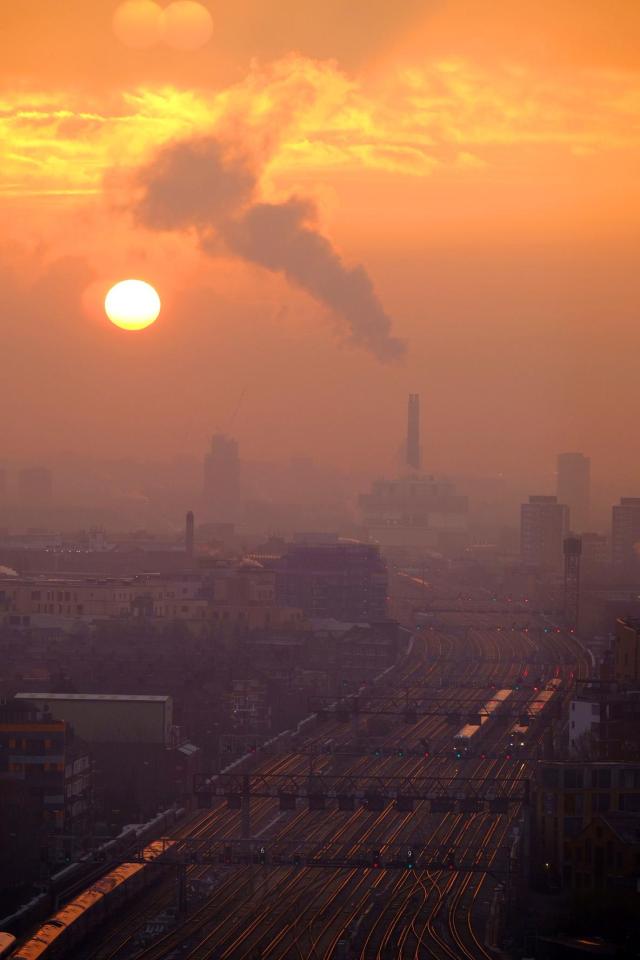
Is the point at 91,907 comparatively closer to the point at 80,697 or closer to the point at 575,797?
the point at 575,797

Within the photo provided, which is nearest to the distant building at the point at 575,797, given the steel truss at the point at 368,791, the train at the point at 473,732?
the steel truss at the point at 368,791

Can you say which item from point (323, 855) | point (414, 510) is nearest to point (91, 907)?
point (323, 855)

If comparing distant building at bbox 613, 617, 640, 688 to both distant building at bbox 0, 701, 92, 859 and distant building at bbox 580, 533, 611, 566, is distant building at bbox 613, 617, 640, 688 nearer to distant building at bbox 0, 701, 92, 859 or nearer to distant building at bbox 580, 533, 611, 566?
distant building at bbox 0, 701, 92, 859

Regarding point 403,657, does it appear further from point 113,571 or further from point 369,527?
point 369,527

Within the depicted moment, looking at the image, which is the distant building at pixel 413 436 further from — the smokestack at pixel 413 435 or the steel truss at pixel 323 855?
the steel truss at pixel 323 855

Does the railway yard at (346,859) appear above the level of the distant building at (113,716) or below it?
below

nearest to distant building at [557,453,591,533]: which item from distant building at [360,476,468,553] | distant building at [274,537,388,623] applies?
distant building at [360,476,468,553]
